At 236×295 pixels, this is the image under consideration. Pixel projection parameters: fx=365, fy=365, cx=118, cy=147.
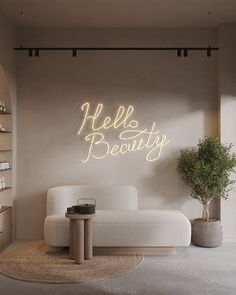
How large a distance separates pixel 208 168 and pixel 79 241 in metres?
2.19

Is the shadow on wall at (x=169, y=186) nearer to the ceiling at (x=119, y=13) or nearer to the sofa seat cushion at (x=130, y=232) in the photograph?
the sofa seat cushion at (x=130, y=232)

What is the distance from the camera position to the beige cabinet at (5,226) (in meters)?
5.24

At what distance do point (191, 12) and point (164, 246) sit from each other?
11.2 feet

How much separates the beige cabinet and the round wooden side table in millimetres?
1115

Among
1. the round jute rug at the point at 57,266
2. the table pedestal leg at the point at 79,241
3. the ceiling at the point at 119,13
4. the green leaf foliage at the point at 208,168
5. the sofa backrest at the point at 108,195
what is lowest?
the round jute rug at the point at 57,266

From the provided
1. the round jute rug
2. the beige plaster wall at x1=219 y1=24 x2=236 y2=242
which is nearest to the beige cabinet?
the round jute rug

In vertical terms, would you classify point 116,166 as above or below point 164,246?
above

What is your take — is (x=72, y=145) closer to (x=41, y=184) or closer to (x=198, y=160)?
(x=41, y=184)

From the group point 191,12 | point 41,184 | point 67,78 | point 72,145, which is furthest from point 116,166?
point 191,12

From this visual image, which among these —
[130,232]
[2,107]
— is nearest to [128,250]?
[130,232]

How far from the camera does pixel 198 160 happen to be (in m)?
5.67

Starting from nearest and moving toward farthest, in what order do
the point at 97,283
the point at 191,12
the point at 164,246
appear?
the point at 97,283 < the point at 164,246 < the point at 191,12

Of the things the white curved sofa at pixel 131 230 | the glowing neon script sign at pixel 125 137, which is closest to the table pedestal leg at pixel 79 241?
the white curved sofa at pixel 131 230

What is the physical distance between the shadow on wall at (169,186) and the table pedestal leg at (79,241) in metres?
1.73
